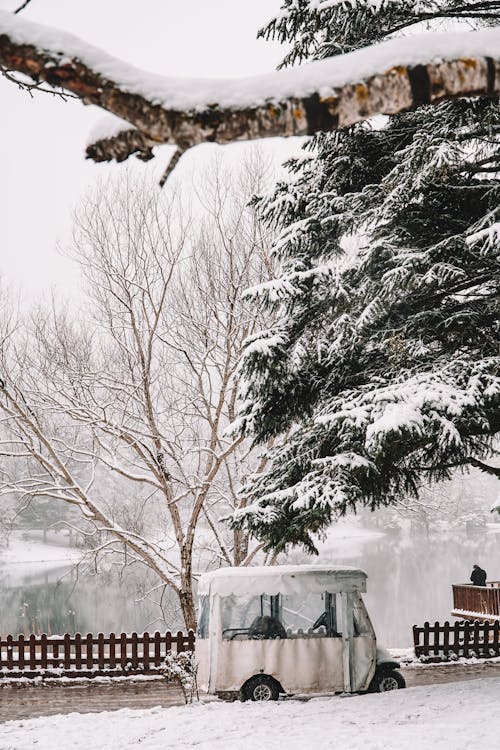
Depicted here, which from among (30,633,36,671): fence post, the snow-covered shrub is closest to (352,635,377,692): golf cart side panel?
the snow-covered shrub

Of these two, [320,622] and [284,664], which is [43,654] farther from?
[320,622]

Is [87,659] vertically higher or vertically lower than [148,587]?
higher

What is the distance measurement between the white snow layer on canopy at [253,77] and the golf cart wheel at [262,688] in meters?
8.77

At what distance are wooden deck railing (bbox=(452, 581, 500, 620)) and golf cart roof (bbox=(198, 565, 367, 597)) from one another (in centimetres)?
767

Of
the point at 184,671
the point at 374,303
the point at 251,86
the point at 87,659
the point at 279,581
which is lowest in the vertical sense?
the point at 87,659

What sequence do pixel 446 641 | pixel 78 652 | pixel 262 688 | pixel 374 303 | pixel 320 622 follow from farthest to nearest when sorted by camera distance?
pixel 446 641
pixel 78 652
pixel 320 622
pixel 262 688
pixel 374 303

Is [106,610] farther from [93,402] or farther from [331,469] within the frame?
[331,469]

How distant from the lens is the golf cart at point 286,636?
30.8 ft

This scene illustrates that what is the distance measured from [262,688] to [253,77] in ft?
29.2

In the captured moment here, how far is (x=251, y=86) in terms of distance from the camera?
2.28 meters

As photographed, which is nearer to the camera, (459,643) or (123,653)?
(123,653)

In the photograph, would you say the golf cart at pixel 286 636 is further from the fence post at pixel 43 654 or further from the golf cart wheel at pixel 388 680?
the fence post at pixel 43 654

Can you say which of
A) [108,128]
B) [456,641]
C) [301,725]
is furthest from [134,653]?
[108,128]

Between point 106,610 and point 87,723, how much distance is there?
1933cm
